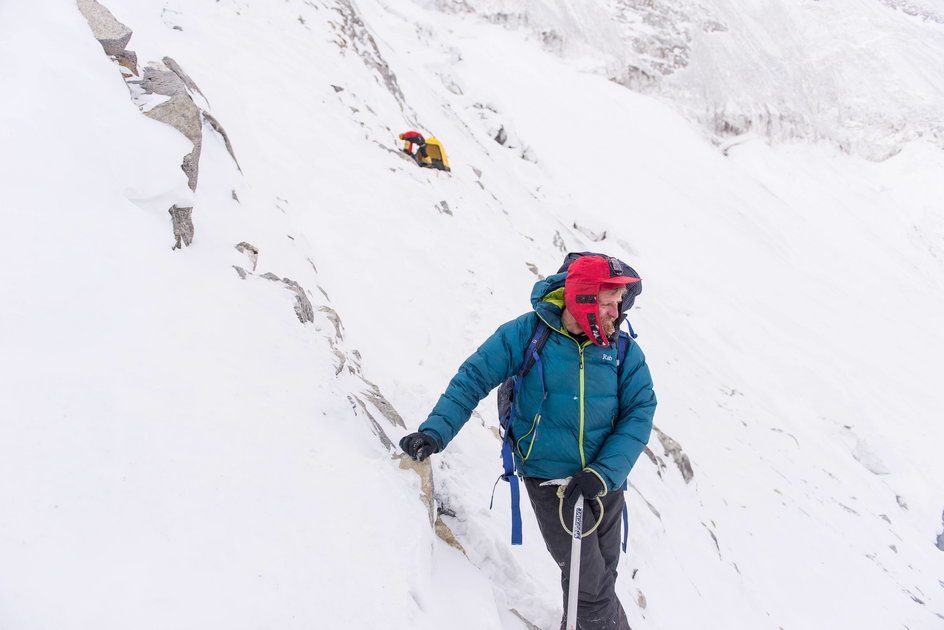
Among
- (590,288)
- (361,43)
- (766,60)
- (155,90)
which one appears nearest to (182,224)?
(155,90)

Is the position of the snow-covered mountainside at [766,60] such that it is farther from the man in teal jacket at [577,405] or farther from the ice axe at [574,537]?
the ice axe at [574,537]

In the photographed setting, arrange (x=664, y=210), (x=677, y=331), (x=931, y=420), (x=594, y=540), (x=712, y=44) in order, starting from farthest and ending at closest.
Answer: (x=712, y=44)
(x=664, y=210)
(x=931, y=420)
(x=677, y=331)
(x=594, y=540)

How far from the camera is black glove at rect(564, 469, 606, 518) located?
9.24 feet

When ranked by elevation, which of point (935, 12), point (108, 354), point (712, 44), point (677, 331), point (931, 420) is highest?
point (935, 12)

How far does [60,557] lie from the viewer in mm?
1784

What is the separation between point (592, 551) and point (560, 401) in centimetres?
79

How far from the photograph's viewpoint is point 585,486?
2818mm

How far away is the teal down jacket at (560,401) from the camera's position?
296 cm

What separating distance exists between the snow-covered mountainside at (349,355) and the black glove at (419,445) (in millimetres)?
322

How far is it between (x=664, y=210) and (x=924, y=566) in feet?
46.4

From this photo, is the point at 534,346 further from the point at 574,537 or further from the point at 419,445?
the point at 574,537

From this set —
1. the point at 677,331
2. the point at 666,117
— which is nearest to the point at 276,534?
the point at 677,331

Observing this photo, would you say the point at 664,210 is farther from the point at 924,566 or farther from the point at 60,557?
the point at 60,557

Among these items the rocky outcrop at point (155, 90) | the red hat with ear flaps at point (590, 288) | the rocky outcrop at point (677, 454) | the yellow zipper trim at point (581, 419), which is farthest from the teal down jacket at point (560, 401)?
the rocky outcrop at point (677, 454)
